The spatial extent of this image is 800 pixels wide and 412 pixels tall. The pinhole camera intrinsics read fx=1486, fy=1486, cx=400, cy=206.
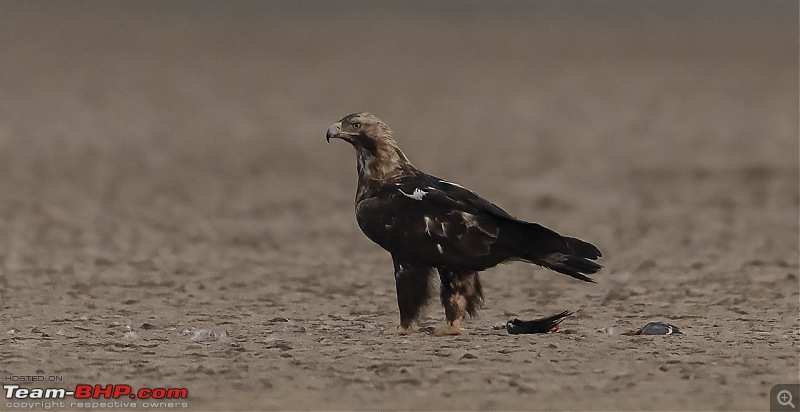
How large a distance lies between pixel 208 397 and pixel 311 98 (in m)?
25.4

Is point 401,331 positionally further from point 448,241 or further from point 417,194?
point 417,194

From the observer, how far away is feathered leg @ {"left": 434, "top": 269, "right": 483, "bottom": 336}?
8.93 metres

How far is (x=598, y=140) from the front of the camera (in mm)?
25078

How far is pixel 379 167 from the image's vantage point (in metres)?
9.25

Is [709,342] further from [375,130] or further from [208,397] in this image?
[208,397]

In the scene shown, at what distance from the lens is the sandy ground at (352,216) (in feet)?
25.8

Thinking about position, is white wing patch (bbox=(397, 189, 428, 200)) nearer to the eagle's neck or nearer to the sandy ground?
the eagle's neck

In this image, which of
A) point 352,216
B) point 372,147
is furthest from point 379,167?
point 352,216

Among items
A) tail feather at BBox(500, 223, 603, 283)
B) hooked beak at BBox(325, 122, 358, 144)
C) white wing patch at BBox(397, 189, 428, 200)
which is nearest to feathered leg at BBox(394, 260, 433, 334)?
white wing patch at BBox(397, 189, 428, 200)

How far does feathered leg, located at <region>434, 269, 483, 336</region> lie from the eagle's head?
75cm

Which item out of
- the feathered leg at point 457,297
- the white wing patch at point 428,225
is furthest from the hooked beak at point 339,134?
the feathered leg at point 457,297

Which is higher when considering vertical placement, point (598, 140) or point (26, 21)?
point (26, 21)

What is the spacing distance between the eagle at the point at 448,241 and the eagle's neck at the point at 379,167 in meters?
0.01

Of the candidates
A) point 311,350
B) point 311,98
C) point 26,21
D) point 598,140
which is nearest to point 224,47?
point 26,21
